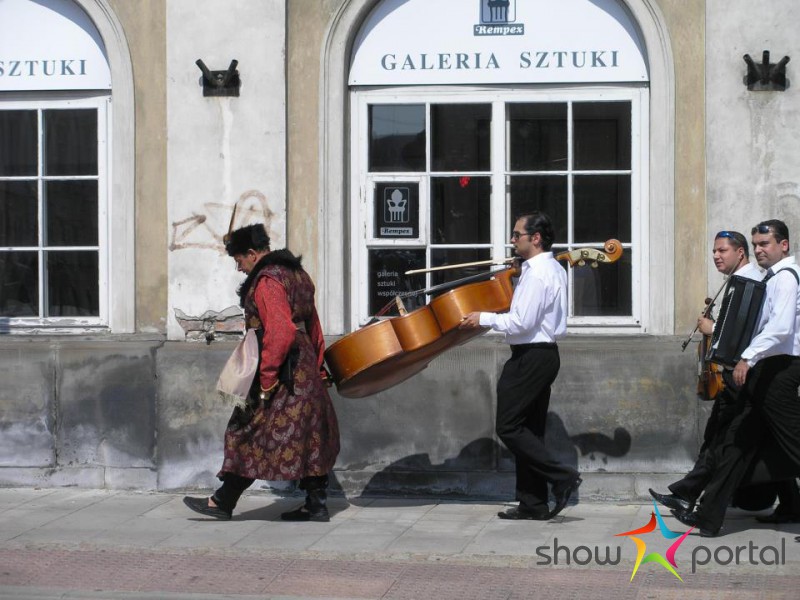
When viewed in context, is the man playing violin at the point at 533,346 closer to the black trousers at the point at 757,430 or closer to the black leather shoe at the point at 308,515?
the black trousers at the point at 757,430

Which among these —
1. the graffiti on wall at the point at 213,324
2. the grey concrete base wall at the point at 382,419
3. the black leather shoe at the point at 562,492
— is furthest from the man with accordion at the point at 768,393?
the graffiti on wall at the point at 213,324

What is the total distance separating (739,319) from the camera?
702 cm

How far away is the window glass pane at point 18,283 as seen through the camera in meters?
9.59

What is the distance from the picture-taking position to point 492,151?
361 inches

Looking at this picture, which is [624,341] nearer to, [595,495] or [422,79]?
[595,495]

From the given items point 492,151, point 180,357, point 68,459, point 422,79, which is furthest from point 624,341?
point 68,459

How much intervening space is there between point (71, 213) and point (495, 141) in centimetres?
314

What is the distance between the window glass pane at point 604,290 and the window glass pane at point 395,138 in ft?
4.62

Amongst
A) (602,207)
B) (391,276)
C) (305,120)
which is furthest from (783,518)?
(305,120)

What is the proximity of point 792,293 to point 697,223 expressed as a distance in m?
1.91

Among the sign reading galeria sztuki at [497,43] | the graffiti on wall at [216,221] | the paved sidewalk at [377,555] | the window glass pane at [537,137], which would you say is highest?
the sign reading galeria sztuki at [497,43]

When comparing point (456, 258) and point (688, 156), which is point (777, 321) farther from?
point (456, 258)

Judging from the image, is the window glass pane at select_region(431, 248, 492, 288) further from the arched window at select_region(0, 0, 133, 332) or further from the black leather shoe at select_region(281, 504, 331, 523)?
the arched window at select_region(0, 0, 133, 332)

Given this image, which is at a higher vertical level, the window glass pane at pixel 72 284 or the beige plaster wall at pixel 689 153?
the beige plaster wall at pixel 689 153
